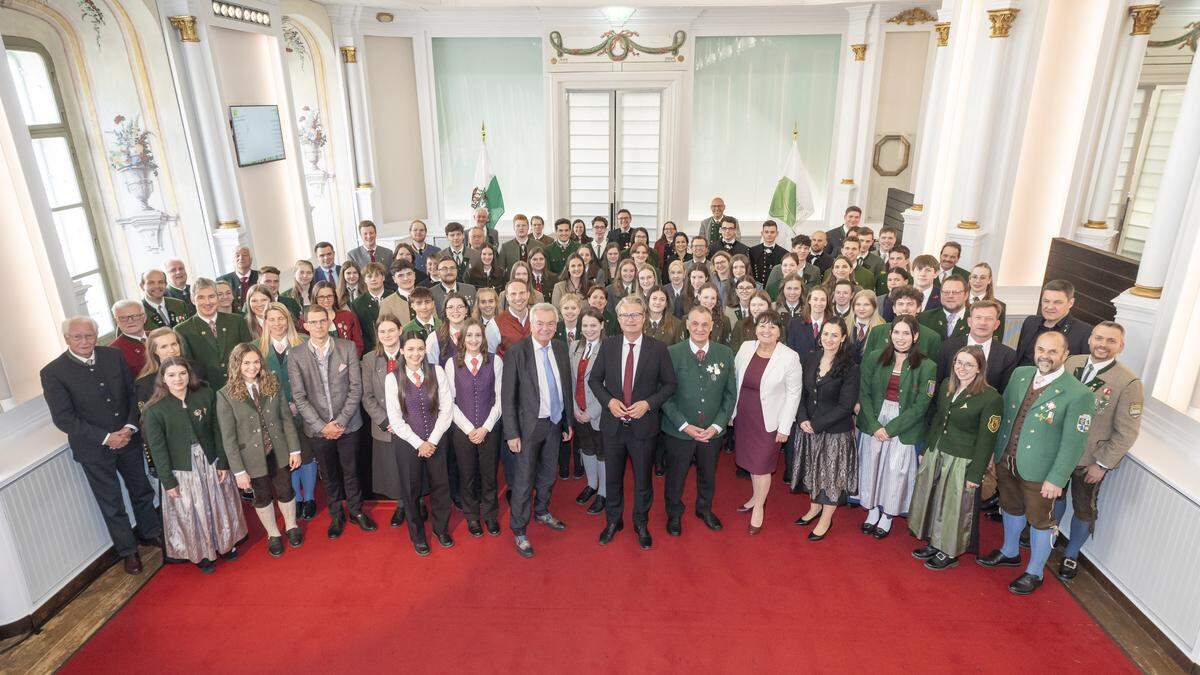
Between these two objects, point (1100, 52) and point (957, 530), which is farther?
point (1100, 52)

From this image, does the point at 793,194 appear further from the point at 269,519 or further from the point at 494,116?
the point at 269,519

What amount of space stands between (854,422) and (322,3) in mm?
8939

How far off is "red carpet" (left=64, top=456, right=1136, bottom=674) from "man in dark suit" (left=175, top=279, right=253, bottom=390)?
118cm

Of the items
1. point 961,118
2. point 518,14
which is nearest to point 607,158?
point 518,14

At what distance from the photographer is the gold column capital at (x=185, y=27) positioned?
6152 mm

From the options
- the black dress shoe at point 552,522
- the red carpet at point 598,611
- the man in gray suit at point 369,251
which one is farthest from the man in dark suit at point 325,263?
the black dress shoe at point 552,522

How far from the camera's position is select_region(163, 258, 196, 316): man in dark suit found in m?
5.26

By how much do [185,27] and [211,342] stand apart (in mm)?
3515

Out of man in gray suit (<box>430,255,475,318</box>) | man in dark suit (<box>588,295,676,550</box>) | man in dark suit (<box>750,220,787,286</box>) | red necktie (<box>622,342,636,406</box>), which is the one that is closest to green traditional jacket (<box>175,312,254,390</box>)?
man in gray suit (<box>430,255,475,318</box>)

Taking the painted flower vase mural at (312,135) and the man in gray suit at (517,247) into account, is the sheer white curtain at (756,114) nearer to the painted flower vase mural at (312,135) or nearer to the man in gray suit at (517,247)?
the man in gray suit at (517,247)

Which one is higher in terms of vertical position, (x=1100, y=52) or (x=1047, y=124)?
(x=1100, y=52)

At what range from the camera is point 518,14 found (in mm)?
10156

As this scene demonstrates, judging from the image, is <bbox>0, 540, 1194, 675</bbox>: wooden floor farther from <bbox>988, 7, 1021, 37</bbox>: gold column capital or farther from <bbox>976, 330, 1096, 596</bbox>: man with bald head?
<bbox>988, 7, 1021, 37</bbox>: gold column capital

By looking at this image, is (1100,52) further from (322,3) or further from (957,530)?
(322,3)
